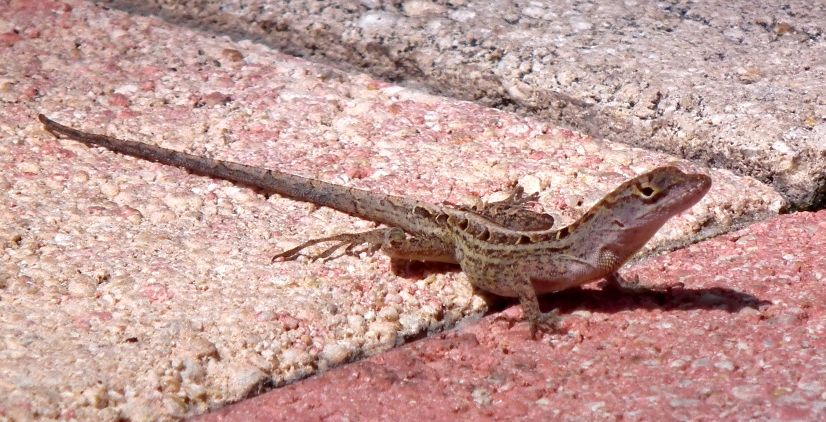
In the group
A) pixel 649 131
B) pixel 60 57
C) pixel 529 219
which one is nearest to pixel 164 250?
pixel 529 219

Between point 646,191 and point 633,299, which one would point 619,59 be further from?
point 633,299

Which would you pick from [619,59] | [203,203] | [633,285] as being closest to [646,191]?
[633,285]

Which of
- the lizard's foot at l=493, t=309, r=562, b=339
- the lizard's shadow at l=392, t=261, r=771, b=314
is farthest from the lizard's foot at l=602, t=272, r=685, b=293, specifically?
the lizard's foot at l=493, t=309, r=562, b=339

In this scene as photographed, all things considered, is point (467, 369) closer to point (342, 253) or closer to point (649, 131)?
point (342, 253)

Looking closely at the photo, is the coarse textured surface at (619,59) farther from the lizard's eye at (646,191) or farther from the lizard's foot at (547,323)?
Result: the lizard's foot at (547,323)

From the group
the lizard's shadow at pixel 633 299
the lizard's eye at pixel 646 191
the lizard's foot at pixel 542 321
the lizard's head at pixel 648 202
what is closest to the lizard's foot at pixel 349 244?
the lizard's shadow at pixel 633 299

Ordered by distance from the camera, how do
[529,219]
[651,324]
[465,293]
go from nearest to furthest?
[651,324], [465,293], [529,219]

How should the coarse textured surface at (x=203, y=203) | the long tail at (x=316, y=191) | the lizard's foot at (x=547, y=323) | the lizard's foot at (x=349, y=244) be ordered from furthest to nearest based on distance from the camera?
the long tail at (x=316, y=191) < the lizard's foot at (x=349, y=244) < the lizard's foot at (x=547, y=323) < the coarse textured surface at (x=203, y=203)
